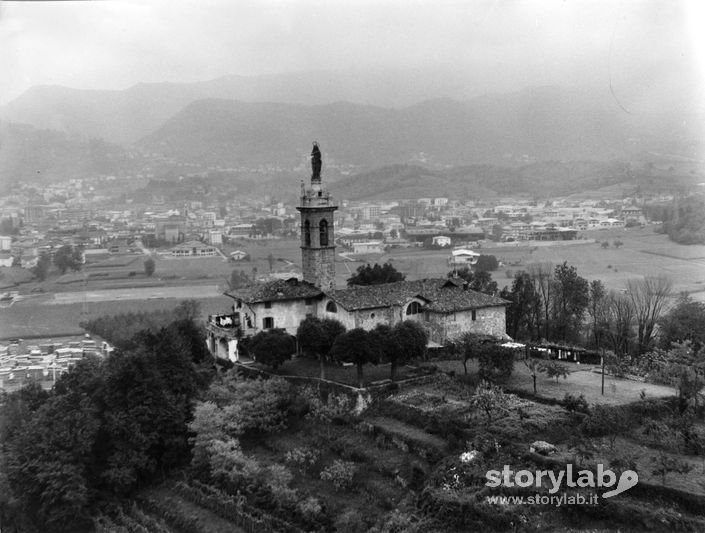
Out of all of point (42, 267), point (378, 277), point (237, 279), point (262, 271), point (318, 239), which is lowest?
point (237, 279)

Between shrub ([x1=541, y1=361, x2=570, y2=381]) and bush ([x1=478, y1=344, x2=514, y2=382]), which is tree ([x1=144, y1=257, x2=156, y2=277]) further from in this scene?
shrub ([x1=541, y1=361, x2=570, y2=381])

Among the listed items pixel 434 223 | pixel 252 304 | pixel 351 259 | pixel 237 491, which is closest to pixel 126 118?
pixel 434 223

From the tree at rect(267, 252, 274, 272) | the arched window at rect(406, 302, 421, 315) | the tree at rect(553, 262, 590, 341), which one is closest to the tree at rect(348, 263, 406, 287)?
the arched window at rect(406, 302, 421, 315)

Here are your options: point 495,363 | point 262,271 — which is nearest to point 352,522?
point 495,363

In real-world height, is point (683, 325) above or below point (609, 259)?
below

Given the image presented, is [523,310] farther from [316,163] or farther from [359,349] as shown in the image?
[359,349]

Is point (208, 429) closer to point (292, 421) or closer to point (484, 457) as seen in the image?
point (292, 421)
